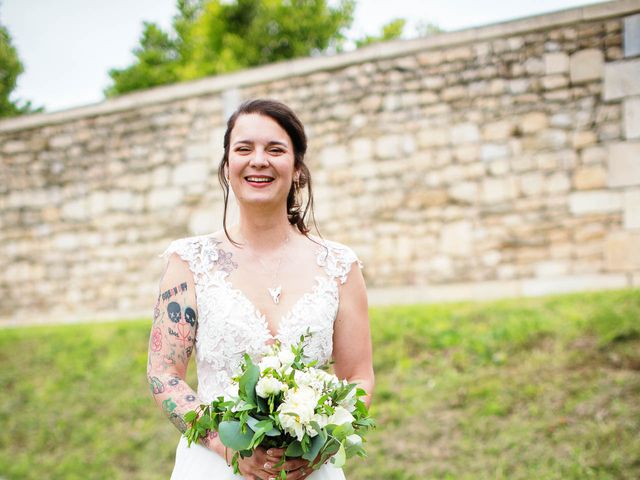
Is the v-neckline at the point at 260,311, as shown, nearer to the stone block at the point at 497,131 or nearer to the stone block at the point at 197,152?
the stone block at the point at 497,131

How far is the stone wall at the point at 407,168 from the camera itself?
6.87m

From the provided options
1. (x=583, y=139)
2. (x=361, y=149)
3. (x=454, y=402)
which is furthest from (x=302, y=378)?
(x=361, y=149)

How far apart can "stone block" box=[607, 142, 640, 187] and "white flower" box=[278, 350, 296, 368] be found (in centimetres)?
586

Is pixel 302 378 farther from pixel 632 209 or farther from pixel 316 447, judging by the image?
pixel 632 209

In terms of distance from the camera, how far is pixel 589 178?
689 centimetres

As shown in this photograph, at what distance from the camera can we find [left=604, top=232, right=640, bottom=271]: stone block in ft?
22.1

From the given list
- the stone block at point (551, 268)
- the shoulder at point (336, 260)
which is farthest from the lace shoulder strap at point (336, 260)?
the stone block at point (551, 268)

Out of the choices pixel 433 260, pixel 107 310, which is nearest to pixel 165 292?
pixel 433 260

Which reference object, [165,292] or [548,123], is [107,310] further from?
[165,292]

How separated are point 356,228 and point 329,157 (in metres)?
0.98

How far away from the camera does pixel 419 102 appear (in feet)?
25.2

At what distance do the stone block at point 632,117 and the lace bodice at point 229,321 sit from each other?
558 centimetres

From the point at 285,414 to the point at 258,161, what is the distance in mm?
855

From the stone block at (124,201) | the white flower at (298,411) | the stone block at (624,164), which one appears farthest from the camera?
the stone block at (124,201)
